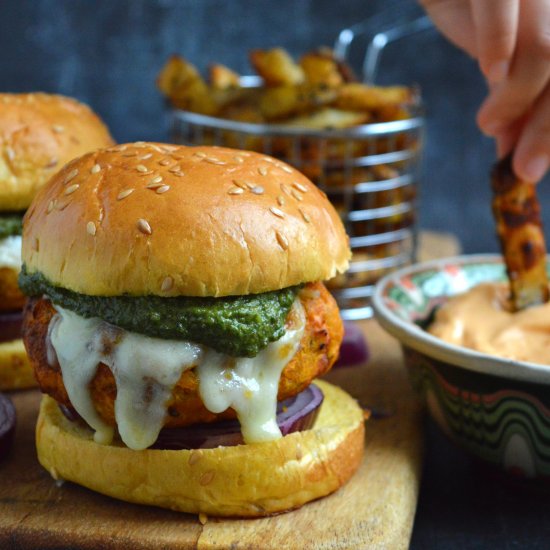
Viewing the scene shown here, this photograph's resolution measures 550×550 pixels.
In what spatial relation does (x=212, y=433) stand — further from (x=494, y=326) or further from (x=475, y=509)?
(x=494, y=326)

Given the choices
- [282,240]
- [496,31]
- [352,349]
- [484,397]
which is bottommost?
[352,349]

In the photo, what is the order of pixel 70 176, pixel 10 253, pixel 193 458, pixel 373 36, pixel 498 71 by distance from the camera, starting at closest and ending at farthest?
1. pixel 193 458
2. pixel 70 176
3. pixel 498 71
4. pixel 10 253
5. pixel 373 36

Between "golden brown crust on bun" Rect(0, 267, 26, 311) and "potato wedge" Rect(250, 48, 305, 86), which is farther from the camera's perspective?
"potato wedge" Rect(250, 48, 305, 86)

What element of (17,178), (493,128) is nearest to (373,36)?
(493,128)

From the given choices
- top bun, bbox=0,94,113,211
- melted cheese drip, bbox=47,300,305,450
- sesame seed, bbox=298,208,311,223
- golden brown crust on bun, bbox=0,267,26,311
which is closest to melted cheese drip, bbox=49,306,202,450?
melted cheese drip, bbox=47,300,305,450

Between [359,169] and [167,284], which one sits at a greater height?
[167,284]

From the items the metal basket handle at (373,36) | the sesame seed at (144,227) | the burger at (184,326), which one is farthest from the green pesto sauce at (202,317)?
the metal basket handle at (373,36)

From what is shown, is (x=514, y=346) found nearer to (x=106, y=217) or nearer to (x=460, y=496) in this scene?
(x=460, y=496)

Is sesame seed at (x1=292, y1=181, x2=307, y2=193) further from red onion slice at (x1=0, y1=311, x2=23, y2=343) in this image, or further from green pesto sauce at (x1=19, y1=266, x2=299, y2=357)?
red onion slice at (x1=0, y1=311, x2=23, y2=343)
